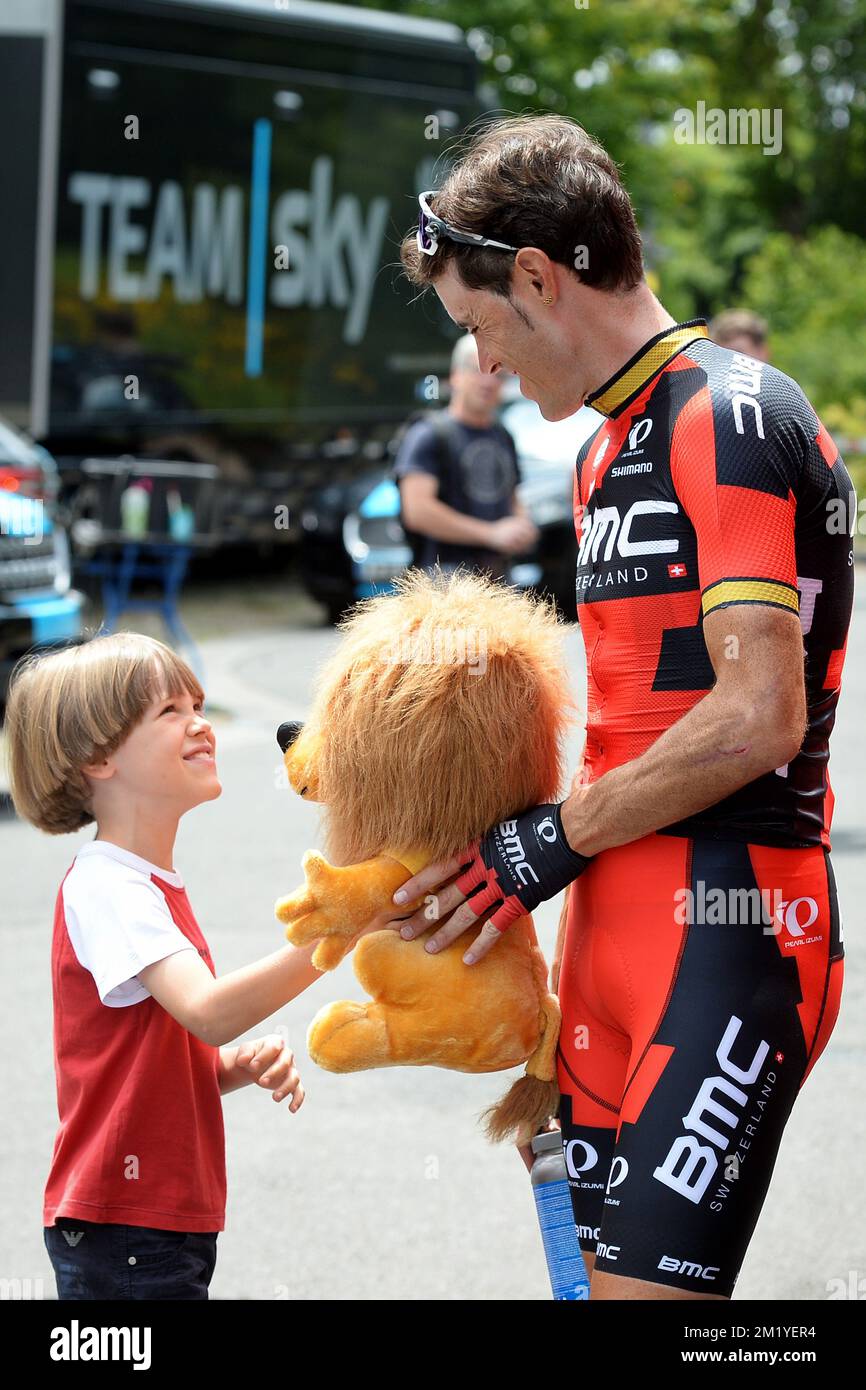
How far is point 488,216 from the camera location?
225 centimetres

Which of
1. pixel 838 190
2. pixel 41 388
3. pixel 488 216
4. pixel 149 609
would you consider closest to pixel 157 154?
pixel 41 388

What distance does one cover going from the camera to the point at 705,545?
2137 millimetres

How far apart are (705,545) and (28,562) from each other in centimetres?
725

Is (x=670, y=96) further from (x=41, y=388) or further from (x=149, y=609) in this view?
(x=149, y=609)

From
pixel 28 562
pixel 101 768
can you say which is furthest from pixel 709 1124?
pixel 28 562

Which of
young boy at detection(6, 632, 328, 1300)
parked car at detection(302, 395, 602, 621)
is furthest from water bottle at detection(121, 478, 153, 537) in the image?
young boy at detection(6, 632, 328, 1300)

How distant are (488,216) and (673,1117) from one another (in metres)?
1.20

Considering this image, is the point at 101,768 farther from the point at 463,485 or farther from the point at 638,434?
the point at 463,485

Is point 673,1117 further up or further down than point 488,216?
further down

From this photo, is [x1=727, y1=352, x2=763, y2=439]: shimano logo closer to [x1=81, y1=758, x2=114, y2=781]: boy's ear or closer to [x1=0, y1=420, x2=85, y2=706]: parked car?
[x1=81, y1=758, x2=114, y2=781]: boy's ear

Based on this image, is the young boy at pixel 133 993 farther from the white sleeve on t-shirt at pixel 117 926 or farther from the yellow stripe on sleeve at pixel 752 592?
the yellow stripe on sleeve at pixel 752 592

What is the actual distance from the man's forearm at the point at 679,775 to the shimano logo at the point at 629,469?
32cm

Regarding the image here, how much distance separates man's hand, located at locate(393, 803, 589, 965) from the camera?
224 cm
